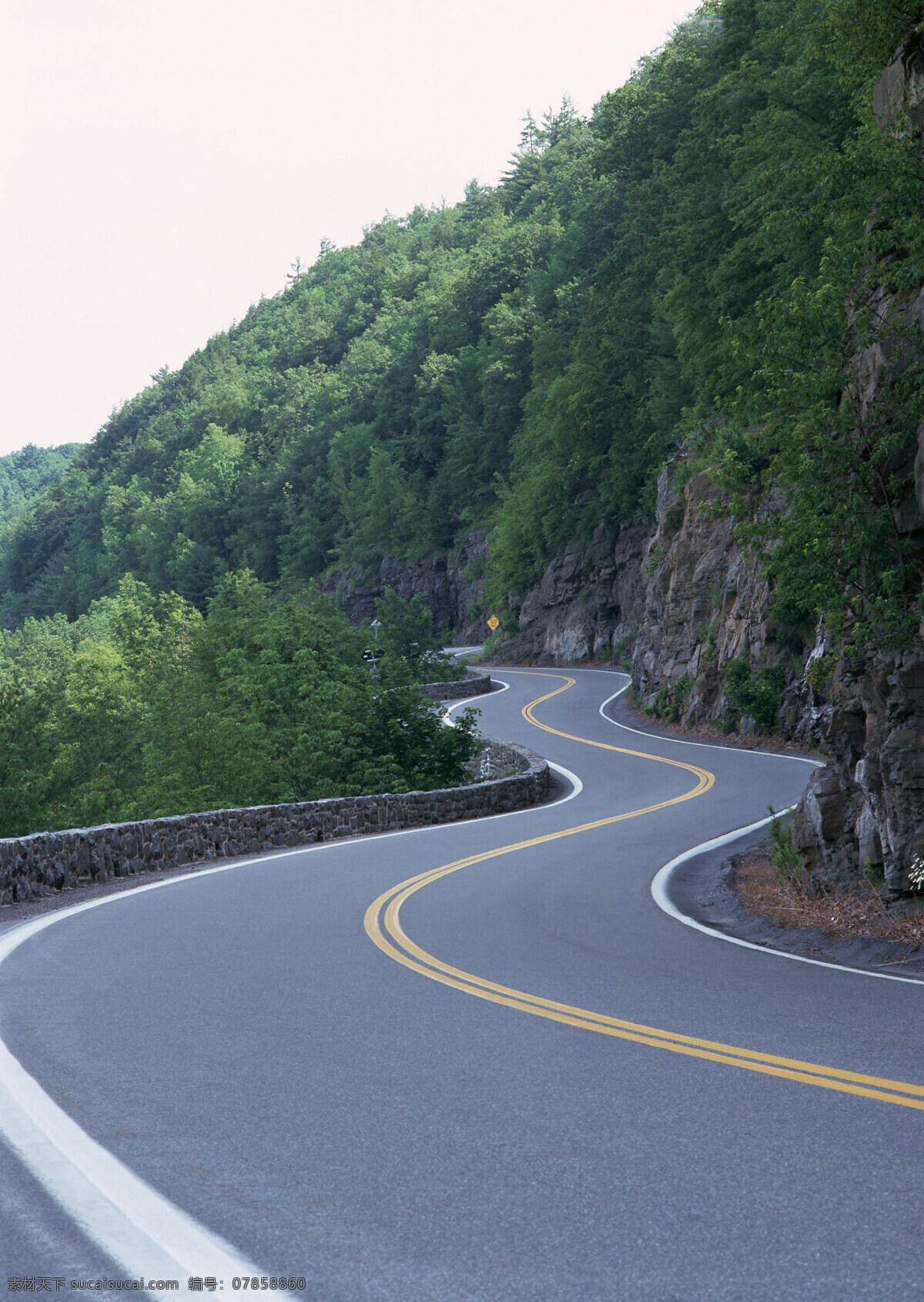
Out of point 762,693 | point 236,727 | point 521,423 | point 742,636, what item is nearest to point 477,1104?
point 762,693

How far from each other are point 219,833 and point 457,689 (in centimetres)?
3384

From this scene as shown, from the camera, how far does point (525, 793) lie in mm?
23891

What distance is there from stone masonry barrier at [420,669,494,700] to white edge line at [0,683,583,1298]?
42001mm

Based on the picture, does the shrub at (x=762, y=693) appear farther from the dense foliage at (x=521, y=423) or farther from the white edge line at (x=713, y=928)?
the white edge line at (x=713, y=928)

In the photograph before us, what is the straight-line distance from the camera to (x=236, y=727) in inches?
1249

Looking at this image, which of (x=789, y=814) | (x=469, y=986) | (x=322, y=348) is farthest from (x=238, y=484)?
(x=469, y=986)

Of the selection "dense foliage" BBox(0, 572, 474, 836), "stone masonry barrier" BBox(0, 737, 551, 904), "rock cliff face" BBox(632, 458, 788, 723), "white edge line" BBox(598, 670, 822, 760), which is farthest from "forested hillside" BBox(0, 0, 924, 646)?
"dense foliage" BBox(0, 572, 474, 836)

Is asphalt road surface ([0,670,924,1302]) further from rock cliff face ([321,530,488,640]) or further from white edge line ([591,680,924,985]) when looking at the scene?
rock cliff face ([321,530,488,640])

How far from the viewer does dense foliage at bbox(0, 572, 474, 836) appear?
28.4 m

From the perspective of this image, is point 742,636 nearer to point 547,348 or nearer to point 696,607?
point 696,607

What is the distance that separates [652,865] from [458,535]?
70.2 meters

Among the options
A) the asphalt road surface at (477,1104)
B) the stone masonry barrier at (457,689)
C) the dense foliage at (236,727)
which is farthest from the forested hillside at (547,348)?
the stone masonry barrier at (457,689)

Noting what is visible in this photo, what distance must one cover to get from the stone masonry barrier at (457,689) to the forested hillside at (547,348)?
14.1 meters

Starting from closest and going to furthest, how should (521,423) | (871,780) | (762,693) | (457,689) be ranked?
(871,780) → (762,693) → (457,689) → (521,423)
